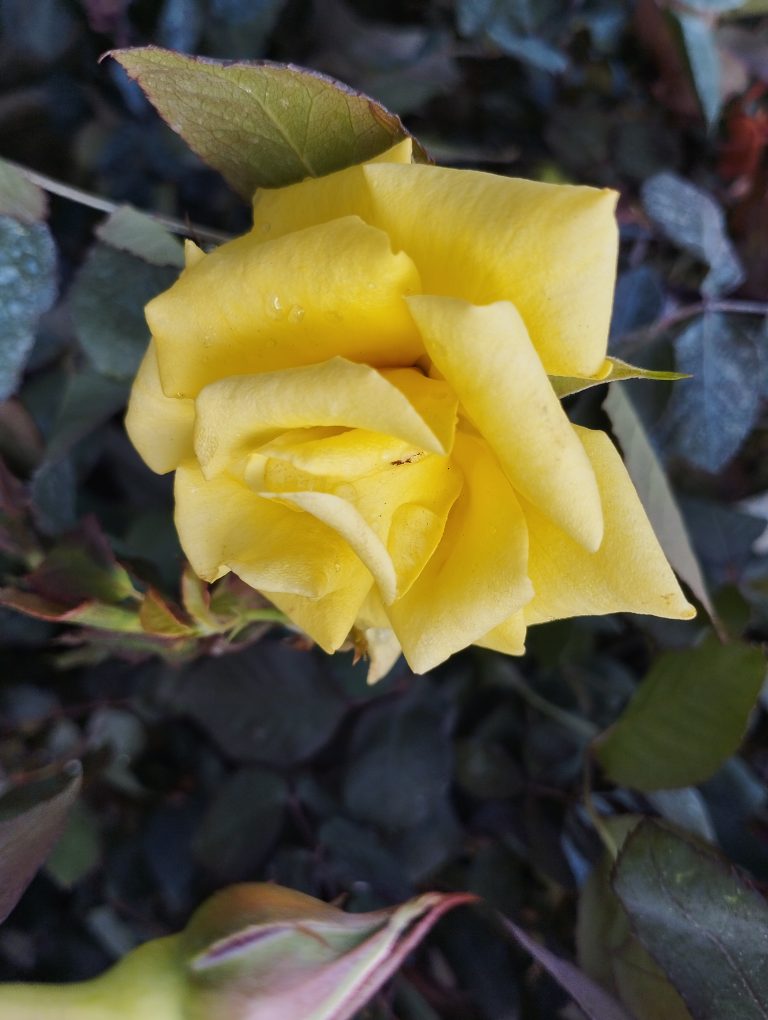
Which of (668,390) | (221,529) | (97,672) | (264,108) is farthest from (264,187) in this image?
(97,672)

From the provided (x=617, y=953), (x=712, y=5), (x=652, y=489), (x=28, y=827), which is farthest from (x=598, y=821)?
(x=712, y=5)

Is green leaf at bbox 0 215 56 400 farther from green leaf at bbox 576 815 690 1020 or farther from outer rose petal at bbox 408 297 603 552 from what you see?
green leaf at bbox 576 815 690 1020

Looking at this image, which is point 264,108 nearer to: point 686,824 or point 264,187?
point 264,187

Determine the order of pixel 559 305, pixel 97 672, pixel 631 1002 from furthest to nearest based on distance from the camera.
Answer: pixel 97 672
pixel 631 1002
pixel 559 305

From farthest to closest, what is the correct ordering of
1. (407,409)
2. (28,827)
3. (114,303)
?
1. (114,303)
2. (28,827)
3. (407,409)

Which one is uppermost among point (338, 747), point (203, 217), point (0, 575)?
point (203, 217)

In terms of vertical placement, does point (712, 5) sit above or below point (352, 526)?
above

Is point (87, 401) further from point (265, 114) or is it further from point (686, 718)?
point (686, 718)
